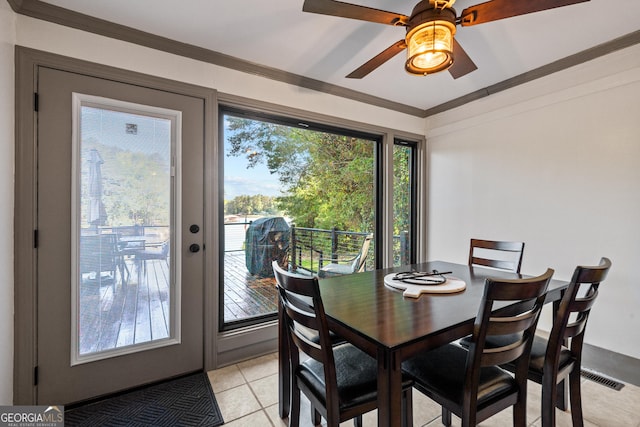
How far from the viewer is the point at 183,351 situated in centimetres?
217

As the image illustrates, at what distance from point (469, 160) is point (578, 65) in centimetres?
114

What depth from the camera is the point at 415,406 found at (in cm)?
188

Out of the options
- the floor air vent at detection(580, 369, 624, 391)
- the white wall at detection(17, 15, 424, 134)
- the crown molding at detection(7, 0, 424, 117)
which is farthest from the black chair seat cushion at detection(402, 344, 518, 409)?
the crown molding at detection(7, 0, 424, 117)

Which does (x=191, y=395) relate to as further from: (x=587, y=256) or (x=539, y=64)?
(x=539, y=64)

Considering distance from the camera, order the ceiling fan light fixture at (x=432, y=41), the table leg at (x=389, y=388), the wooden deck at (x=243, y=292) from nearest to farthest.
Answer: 1. the table leg at (x=389, y=388)
2. the ceiling fan light fixture at (x=432, y=41)
3. the wooden deck at (x=243, y=292)

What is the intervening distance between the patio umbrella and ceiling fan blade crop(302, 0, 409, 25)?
1615mm

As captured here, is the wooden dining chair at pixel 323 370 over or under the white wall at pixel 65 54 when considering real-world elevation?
under

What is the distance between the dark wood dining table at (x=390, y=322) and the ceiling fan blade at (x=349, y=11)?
4.60 feet

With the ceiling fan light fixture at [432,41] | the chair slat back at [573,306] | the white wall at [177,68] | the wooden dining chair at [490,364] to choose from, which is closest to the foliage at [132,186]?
the white wall at [177,68]

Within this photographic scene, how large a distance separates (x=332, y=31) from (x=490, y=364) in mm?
2157

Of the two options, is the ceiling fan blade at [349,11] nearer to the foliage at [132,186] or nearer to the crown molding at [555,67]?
the foliage at [132,186]

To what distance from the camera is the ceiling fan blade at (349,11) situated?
133 centimetres

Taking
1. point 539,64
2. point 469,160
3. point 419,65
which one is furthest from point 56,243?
point 539,64

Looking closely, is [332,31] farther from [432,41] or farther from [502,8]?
[502,8]
